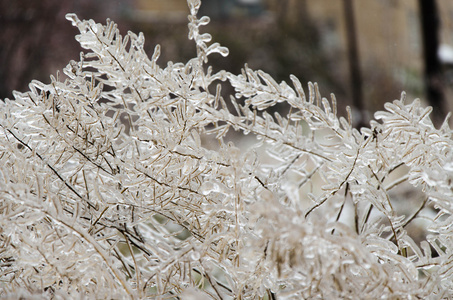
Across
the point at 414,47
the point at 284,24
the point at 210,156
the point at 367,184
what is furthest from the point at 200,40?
the point at 284,24

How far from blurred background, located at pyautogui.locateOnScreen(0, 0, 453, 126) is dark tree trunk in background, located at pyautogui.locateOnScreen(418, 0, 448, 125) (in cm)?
23

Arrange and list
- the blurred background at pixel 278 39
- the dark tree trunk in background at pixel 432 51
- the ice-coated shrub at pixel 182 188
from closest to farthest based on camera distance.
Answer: the ice-coated shrub at pixel 182 188
the dark tree trunk in background at pixel 432 51
the blurred background at pixel 278 39

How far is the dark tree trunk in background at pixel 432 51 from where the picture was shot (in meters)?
3.29

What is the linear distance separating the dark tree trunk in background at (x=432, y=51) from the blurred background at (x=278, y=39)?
226mm

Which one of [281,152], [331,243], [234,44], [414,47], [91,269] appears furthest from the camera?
[234,44]

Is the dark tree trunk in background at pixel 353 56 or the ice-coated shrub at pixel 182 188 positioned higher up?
the dark tree trunk in background at pixel 353 56

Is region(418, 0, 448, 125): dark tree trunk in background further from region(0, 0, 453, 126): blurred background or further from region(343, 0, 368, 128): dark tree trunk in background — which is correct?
region(343, 0, 368, 128): dark tree trunk in background

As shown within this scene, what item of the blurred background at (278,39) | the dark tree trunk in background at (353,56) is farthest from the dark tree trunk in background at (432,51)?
the dark tree trunk in background at (353,56)

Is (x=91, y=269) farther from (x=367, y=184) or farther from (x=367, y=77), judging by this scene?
(x=367, y=77)

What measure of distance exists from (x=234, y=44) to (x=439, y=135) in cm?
437

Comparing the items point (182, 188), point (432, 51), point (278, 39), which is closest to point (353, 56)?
point (278, 39)

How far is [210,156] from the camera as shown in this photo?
55cm

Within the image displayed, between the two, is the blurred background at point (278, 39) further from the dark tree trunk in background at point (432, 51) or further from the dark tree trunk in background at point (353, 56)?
the dark tree trunk in background at point (432, 51)

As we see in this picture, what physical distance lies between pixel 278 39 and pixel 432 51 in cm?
174
